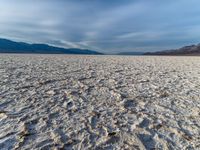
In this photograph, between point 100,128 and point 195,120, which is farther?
point 195,120

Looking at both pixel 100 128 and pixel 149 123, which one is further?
pixel 149 123

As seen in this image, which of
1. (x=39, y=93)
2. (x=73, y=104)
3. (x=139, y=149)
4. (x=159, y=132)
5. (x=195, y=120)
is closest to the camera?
(x=139, y=149)

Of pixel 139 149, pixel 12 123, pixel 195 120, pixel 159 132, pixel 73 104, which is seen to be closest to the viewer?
pixel 139 149

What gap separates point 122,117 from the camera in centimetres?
412

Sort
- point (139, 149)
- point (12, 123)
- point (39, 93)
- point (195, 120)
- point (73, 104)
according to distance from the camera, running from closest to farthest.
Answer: point (139, 149) → point (12, 123) → point (195, 120) → point (73, 104) → point (39, 93)

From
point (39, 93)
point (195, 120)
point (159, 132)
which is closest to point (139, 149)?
point (159, 132)

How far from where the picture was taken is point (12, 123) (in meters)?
3.70

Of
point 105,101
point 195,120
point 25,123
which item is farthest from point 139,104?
point 25,123

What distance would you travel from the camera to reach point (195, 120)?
156 inches

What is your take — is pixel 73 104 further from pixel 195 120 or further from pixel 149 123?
pixel 195 120

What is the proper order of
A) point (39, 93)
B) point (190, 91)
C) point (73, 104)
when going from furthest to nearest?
point (190, 91) < point (39, 93) < point (73, 104)

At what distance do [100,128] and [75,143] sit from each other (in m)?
0.67

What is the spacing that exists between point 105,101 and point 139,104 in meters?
0.92

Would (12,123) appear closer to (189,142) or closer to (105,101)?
(105,101)
